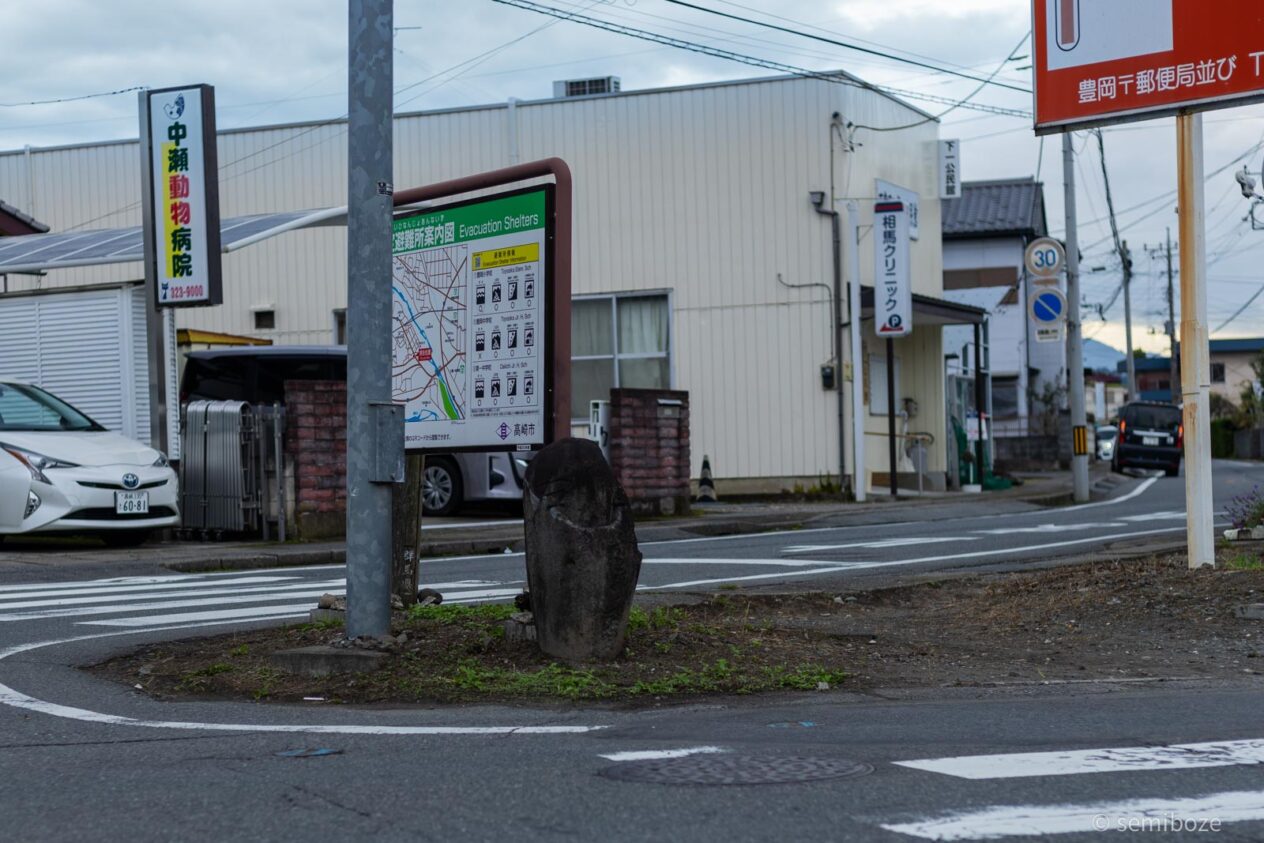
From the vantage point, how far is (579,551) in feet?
22.6

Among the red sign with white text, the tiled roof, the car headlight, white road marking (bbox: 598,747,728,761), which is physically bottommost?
white road marking (bbox: 598,747,728,761)

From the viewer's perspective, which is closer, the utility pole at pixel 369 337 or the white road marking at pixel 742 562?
the utility pole at pixel 369 337

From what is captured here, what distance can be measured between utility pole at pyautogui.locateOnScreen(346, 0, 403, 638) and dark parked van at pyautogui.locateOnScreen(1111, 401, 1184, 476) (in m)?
37.9

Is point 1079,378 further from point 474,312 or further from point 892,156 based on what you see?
point 474,312

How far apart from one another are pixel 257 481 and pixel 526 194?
30.6ft

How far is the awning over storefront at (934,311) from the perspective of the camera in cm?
2630

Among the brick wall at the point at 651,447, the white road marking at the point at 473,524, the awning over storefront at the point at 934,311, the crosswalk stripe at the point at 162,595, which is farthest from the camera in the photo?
the awning over storefront at the point at 934,311

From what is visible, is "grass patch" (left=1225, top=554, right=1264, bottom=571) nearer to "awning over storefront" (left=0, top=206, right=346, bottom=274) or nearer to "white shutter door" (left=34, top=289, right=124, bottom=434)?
"awning over storefront" (left=0, top=206, right=346, bottom=274)

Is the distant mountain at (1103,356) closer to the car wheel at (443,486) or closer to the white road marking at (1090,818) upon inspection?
the car wheel at (443,486)

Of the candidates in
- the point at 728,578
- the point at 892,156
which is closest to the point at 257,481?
the point at 728,578

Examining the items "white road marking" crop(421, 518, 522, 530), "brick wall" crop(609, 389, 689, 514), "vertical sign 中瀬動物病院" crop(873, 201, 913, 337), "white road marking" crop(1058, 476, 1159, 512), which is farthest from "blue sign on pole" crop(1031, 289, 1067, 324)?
"white road marking" crop(421, 518, 522, 530)

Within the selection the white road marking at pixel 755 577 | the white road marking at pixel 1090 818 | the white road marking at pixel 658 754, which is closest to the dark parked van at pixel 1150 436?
the white road marking at pixel 755 577

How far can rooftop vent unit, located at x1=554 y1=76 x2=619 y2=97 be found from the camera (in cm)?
2816

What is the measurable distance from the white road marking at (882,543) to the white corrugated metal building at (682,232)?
341 inches
